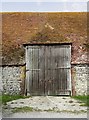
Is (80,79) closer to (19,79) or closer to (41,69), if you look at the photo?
(41,69)

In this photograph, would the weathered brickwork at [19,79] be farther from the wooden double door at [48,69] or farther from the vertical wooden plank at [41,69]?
the vertical wooden plank at [41,69]

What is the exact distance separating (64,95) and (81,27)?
647cm

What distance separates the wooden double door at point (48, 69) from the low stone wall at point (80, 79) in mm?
349

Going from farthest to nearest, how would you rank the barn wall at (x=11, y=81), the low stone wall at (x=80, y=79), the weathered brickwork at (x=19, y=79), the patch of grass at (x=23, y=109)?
the barn wall at (x=11, y=81) < the weathered brickwork at (x=19, y=79) < the low stone wall at (x=80, y=79) < the patch of grass at (x=23, y=109)

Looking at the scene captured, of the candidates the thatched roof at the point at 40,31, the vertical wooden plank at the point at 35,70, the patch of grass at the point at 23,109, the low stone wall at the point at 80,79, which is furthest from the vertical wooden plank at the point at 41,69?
the patch of grass at the point at 23,109

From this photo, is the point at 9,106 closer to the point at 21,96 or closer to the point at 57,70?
the point at 21,96

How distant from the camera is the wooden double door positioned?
23.0 metres

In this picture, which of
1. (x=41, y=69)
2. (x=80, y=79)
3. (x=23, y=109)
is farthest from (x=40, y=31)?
(x=23, y=109)

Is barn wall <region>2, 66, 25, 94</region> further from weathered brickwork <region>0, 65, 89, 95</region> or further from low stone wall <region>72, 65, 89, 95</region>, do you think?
low stone wall <region>72, 65, 89, 95</region>

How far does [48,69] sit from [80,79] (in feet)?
7.63

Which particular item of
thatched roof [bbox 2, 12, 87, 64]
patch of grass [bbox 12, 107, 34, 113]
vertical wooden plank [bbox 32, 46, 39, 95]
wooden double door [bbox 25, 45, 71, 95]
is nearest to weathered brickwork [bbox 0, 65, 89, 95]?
wooden double door [bbox 25, 45, 71, 95]

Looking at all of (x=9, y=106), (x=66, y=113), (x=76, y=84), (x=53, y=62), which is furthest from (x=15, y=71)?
(x=66, y=113)

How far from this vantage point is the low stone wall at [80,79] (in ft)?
74.3

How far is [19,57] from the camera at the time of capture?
77.3ft
